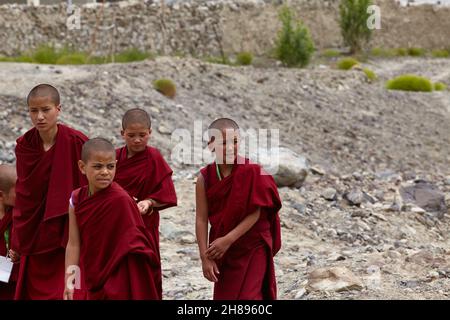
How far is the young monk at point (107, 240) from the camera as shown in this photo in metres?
4.51

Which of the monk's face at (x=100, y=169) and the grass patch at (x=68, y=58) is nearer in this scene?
the monk's face at (x=100, y=169)

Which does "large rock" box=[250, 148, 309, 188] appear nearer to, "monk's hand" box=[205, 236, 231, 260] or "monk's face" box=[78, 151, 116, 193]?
"monk's hand" box=[205, 236, 231, 260]

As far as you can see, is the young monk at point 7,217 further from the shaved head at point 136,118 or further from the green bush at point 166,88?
the green bush at point 166,88

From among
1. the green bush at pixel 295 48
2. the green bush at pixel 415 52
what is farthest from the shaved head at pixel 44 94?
the green bush at pixel 415 52

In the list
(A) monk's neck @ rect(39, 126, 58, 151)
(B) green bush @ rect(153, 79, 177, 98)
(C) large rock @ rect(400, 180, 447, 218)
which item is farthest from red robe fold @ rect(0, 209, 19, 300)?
(B) green bush @ rect(153, 79, 177, 98)

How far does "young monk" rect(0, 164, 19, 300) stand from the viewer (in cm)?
548

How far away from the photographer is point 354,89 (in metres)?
21.2

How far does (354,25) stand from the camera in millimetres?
32156

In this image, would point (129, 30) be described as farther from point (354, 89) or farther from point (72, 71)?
point (72, 71)

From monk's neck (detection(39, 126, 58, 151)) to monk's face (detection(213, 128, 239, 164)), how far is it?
41.7 inches

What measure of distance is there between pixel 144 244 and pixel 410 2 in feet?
117

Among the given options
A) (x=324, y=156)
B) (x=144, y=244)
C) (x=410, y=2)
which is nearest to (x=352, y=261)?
(x=144, y=244)

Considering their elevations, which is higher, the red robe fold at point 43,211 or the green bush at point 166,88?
the green bush at point 166,88

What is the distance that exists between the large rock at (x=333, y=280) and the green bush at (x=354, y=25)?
85.7ft
